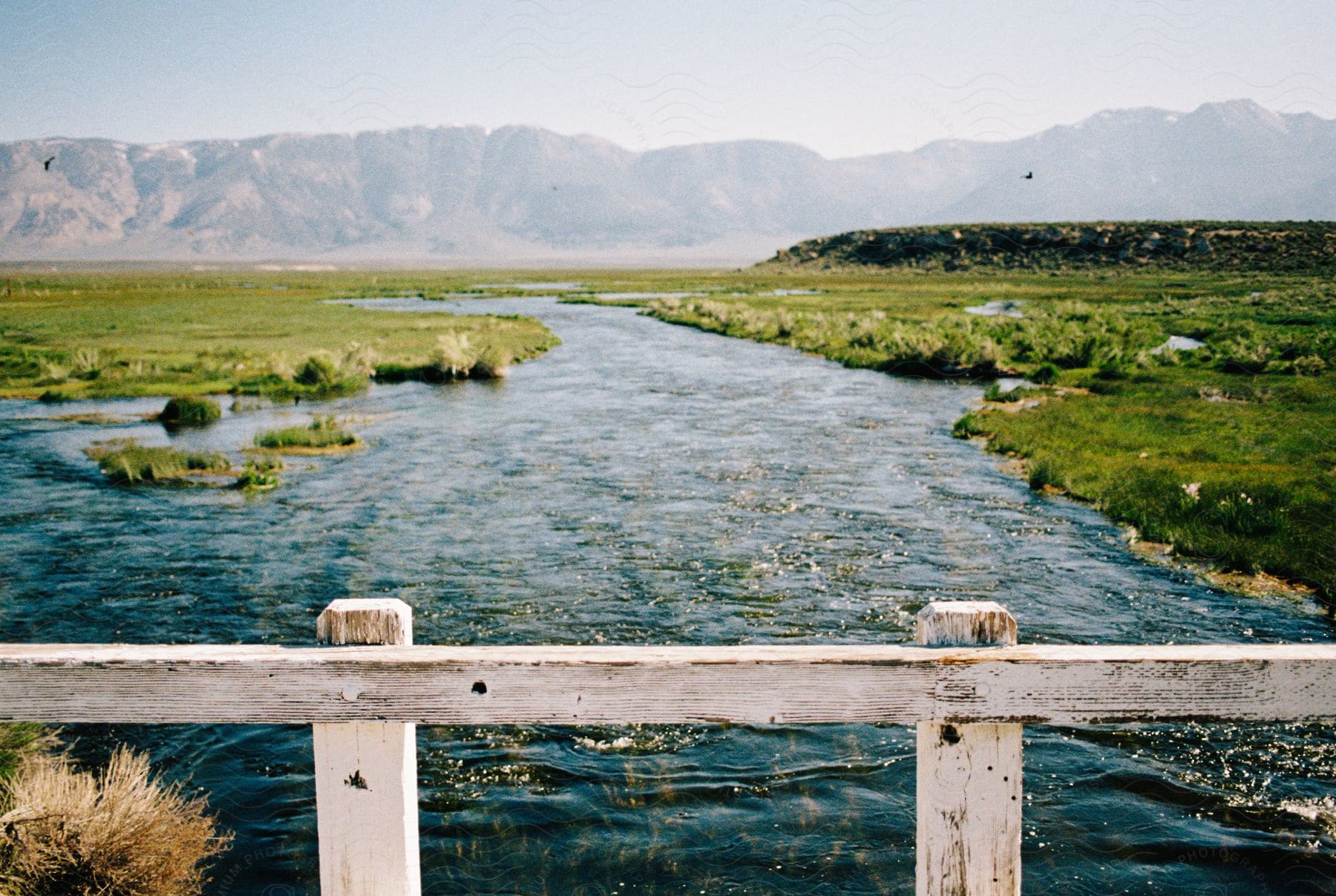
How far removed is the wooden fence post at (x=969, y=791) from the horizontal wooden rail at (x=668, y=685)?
0.06m

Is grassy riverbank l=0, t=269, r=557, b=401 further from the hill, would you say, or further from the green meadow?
the hill

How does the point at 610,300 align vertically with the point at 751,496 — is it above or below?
above

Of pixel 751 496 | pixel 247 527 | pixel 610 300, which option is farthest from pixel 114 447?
pixel 610 300

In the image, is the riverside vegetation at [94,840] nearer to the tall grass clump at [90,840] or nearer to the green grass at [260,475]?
the tall grass clump at [90,840]

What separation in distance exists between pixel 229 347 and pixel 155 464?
81.0 ft

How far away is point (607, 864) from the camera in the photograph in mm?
5098

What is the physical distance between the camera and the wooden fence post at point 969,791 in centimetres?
240

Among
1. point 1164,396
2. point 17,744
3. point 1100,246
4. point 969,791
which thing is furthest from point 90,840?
point 1100,246

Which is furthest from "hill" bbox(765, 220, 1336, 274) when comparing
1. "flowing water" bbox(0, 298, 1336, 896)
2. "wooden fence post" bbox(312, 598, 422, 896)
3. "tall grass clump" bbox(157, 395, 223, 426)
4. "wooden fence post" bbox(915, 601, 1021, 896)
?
"wooden fence post" bbox(312, 598, 422, 896)

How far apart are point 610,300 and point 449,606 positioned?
74.4m

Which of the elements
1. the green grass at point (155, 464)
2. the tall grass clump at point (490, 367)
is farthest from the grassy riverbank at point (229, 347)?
the green grass at point (155, 464)

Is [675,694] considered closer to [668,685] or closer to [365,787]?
[668,685]

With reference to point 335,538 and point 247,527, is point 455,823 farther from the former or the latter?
point 247,527

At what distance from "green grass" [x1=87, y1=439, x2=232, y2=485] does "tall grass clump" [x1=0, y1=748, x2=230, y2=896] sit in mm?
13506
